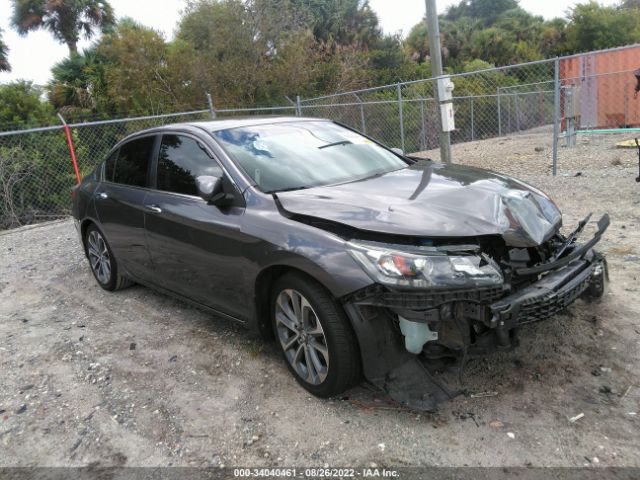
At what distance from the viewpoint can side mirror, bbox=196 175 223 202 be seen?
3.38m

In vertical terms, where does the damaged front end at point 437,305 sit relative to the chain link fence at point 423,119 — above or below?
below

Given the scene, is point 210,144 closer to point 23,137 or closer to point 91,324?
point 91,324

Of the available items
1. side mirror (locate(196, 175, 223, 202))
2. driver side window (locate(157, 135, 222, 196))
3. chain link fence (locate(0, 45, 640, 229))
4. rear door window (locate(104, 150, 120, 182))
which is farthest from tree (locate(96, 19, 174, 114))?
side mirror (locate(196, 175, 223, 202))

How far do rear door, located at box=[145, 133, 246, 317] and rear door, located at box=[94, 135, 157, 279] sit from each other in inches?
6.7

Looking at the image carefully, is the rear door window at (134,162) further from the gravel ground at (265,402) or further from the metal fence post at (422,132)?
the metal fence post at (422,132)

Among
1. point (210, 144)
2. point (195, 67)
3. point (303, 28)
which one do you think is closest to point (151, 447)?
point (210, 144)

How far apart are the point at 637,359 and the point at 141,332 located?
11.7 ft

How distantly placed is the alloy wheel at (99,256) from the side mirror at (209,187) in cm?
211

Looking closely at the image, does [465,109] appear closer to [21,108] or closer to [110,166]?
[21,108]

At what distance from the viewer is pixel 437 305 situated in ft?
8.39

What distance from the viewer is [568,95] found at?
11.8 meters

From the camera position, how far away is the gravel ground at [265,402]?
8.61 ft

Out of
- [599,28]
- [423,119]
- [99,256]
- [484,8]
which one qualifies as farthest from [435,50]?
[484,8]

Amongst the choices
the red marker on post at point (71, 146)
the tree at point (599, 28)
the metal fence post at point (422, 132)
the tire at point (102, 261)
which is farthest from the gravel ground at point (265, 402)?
the tree at point (599, 28)
